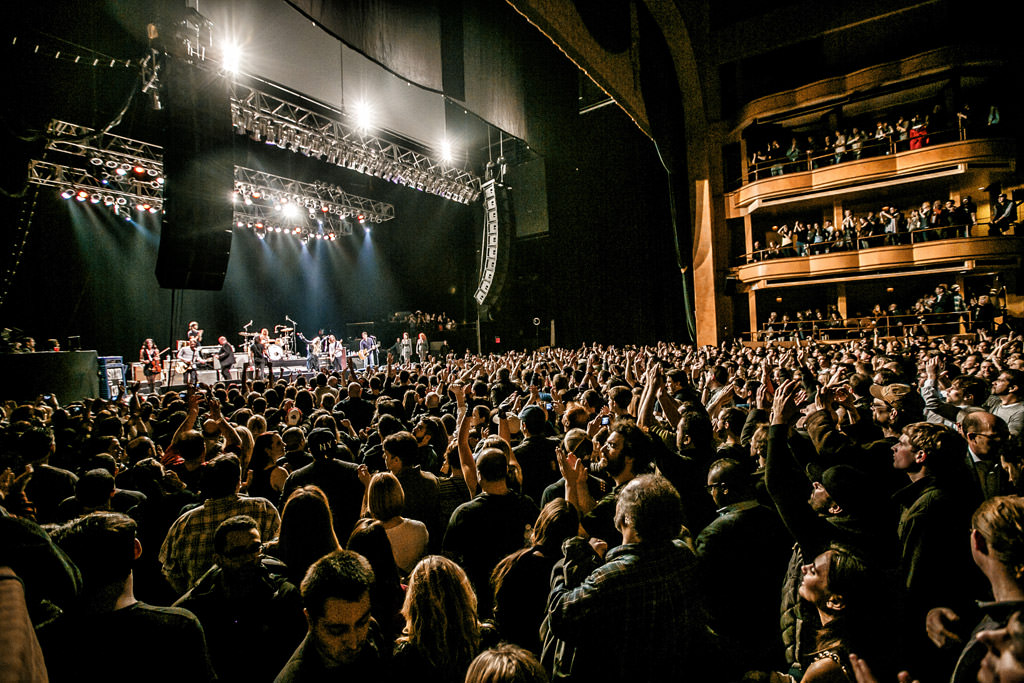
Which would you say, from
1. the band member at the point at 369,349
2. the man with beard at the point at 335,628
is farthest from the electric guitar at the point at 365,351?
the man with beard at the point at 335,628

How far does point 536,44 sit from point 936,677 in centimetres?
1207

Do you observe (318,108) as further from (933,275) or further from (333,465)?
(933,275)

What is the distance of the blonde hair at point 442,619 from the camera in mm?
1603

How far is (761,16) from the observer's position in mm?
18875

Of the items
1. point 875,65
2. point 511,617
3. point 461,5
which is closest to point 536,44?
point 461,5

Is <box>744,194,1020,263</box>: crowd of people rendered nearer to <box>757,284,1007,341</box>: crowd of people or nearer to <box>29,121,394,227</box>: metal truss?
<box>757,284,1007,341</box>: crowd of people

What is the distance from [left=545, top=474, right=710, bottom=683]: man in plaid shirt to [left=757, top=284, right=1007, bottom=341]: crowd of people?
15690 millimetres

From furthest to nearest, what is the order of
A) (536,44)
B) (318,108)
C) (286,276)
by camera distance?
(286,276) → (318,108) → (536,44)

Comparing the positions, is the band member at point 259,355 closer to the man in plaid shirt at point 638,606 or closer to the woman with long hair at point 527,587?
the woman with long hair at point 527,587

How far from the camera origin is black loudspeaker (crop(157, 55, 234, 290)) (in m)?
5.18

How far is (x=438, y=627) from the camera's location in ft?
5.33

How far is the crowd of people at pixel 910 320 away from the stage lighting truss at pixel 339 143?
11651 millimetres

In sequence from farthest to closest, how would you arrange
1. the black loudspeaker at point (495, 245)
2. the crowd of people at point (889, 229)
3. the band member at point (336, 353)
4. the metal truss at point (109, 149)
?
the band member at point (336, 353)
the crowd of people at point (889, 229)
the metal truss at point (109, 149)
the black loudspeaker at point (495, 245)

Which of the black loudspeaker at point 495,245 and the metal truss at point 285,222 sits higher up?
the metal truss at point 285,222
